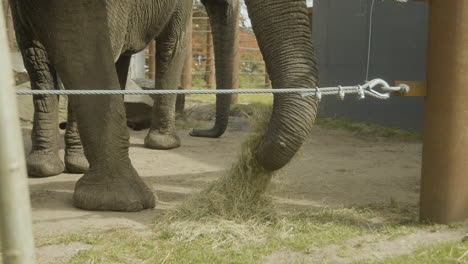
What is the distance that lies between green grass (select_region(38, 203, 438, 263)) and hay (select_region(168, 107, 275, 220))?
0.33ft

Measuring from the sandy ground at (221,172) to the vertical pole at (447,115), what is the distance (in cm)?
79

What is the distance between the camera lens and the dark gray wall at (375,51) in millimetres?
8734

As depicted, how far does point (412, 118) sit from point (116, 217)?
612 centimetres

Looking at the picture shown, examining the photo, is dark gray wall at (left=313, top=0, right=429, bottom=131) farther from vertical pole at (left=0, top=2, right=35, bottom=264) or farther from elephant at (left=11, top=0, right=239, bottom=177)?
vertical pole at (left=0, top=2, right=35, bottom=264)

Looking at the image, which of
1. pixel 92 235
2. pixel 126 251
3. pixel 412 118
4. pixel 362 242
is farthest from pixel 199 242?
pixel 412 118

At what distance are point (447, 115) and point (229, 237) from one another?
1.32 metres

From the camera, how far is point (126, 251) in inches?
117

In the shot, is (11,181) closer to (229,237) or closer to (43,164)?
(229,237)

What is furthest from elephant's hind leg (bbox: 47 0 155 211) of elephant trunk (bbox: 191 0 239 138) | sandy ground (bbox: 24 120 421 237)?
elephant trunk (bbox: 191 0 239 138)

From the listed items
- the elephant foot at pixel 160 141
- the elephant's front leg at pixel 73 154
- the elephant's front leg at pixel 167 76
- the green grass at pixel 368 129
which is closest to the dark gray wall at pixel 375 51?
the green grass at pixel 368 129

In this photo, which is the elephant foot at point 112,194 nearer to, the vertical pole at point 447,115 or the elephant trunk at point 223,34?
the vertical pole at point 447,115

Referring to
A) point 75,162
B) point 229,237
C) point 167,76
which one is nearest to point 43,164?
point 75,162

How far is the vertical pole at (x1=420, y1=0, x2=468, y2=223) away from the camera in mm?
3264

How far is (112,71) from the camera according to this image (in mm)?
3820
